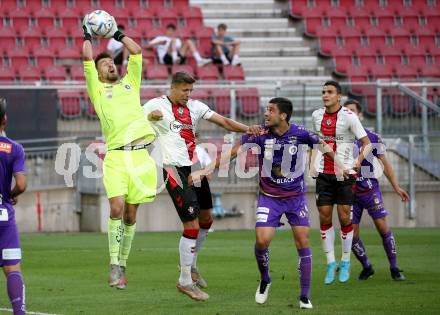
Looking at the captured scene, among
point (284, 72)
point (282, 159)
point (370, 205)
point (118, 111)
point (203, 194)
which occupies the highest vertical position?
point (284, 72)

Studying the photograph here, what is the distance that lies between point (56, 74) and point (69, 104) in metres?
2.02

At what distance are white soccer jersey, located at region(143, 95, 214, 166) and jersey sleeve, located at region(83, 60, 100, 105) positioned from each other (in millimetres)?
598

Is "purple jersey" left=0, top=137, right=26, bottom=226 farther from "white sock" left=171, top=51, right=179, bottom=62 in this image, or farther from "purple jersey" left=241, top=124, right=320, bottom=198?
"white sock" left=171, top=51, right=179, bottom=62

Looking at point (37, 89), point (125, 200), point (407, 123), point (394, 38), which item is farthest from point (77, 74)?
point (125, 200)

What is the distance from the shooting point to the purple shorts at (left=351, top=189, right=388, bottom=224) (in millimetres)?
14195

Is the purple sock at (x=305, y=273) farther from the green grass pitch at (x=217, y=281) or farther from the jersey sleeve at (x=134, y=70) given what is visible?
the jersey sleeve at (x=134, y=70)

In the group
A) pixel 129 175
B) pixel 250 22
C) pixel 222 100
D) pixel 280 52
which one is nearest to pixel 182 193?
pixel 129 175

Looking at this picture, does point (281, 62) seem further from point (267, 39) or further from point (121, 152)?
point (121, 152)

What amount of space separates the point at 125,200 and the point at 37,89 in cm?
1122

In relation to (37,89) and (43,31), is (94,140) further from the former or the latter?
(43,31)

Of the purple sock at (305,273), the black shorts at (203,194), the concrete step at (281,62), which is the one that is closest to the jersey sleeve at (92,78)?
the black shorts at (203,194)

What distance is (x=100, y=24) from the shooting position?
12.1 m

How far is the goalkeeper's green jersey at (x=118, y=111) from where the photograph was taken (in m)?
12.0

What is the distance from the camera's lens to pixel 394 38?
2969cm
